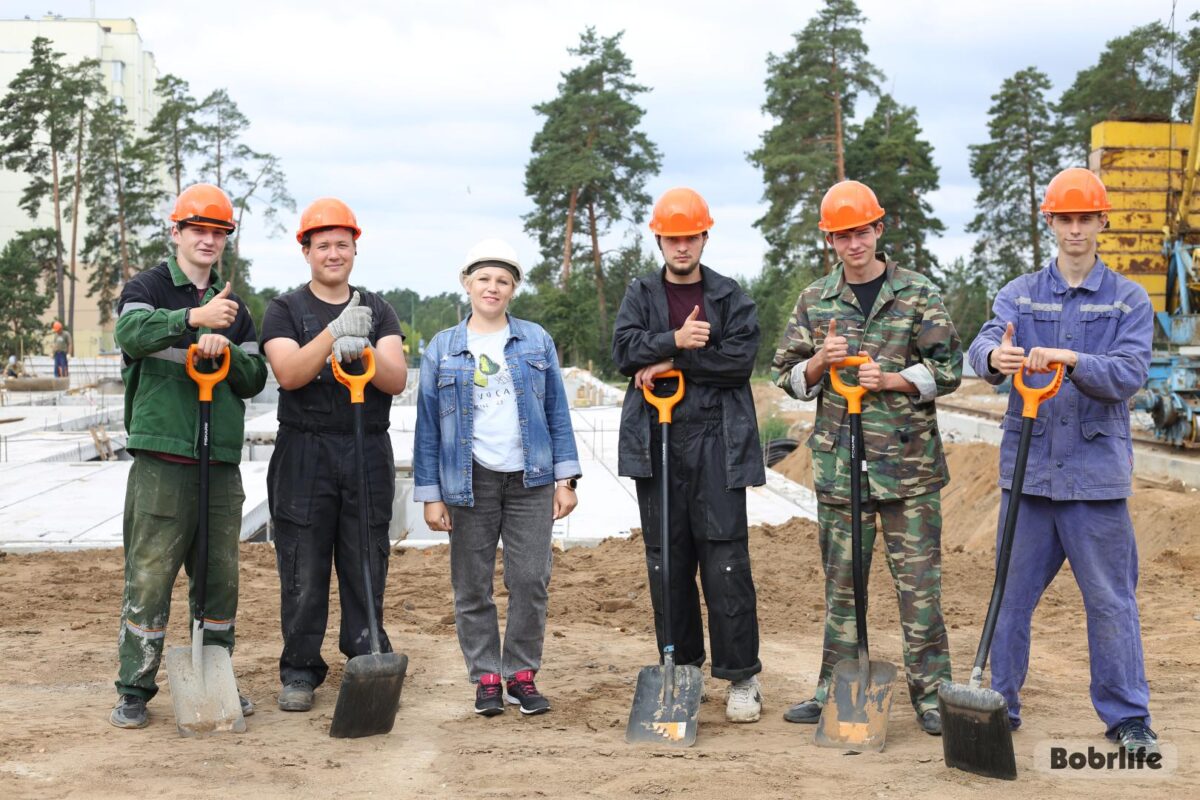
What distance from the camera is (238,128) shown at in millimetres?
45875

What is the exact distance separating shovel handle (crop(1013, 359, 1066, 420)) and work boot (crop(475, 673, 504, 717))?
225 cm

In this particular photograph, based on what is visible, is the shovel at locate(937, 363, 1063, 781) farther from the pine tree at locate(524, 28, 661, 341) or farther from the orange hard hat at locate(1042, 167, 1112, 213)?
the pine tree at locate(524, 28, 661, 341)

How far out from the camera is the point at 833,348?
14.1ft

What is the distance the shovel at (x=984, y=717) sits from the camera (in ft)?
12.6

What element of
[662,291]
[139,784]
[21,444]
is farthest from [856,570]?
[21,444]

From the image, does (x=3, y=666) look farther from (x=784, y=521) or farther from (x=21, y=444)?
(x=21, y=444)

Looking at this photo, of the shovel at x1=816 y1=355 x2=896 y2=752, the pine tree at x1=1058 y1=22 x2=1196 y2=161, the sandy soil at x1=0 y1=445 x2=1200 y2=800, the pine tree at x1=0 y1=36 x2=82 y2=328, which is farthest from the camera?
the pine tree at x1=0 y1=36 x2=82 y2=328

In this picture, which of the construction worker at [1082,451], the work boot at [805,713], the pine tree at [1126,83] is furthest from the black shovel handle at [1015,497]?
the pine tree at [1126,83]

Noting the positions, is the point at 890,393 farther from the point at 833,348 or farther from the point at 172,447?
the point at 172,447

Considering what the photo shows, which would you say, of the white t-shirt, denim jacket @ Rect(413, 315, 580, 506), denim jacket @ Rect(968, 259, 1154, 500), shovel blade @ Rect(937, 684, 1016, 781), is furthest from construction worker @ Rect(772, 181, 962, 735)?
the white t-shirt

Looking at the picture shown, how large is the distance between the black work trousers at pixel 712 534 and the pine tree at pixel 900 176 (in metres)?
32.7

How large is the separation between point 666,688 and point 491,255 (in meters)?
1.79

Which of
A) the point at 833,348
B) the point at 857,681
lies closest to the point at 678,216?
the point at 833,348

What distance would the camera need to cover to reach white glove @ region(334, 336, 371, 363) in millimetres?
4445
